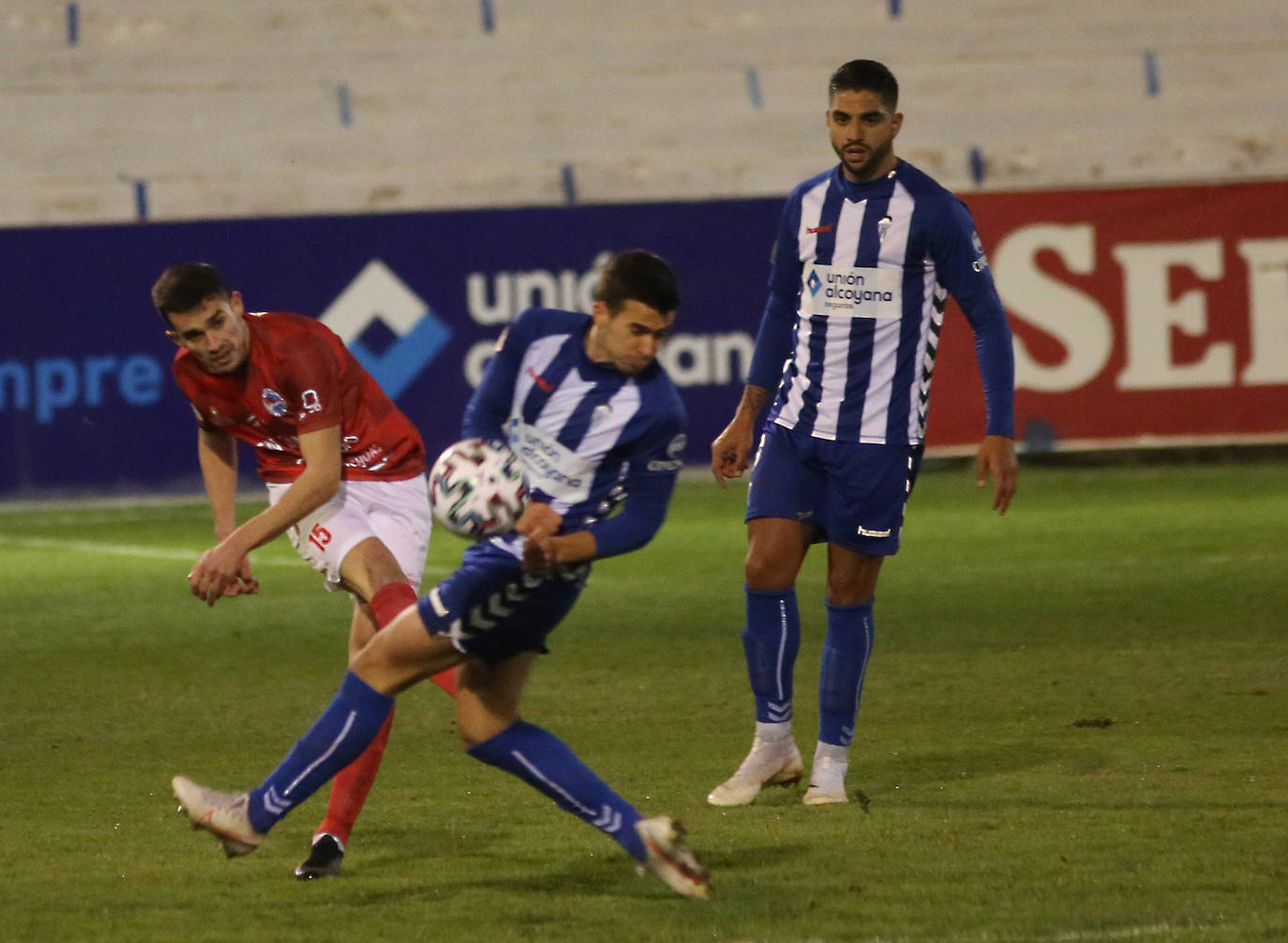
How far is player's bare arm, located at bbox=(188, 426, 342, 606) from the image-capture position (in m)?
4.52

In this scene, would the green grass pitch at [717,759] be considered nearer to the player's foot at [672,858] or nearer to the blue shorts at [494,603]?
the player's foot at [672,858]

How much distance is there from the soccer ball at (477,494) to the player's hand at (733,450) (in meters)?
1.47

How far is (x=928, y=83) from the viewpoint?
1781 cm

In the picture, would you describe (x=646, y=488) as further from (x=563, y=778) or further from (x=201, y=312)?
(x=201, y=312)

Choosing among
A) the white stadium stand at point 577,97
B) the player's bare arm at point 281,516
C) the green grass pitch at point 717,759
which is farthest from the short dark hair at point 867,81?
the white stadium stand at point 577,97

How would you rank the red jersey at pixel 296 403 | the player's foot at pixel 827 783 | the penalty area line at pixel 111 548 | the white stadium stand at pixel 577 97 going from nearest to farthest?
the red jersey at pixel 296 403 → the player's foot at pixel 827 783 → the penalty area line at pixel 111 548 → the white stadium stand at pixel 577 97

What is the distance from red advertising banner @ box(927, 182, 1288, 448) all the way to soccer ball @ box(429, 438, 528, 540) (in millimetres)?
10080

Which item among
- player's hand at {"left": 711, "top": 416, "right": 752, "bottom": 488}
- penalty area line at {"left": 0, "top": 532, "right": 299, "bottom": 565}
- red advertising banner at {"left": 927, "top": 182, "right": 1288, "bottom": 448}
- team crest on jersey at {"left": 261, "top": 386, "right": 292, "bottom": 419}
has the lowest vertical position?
penalty area line at {"left": 0, "top": 532, "right": 299, "bottom": 565}

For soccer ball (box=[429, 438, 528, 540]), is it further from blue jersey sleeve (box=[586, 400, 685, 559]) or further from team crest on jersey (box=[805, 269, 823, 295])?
team crest on jersey (box=[805, 269, 823, 295])

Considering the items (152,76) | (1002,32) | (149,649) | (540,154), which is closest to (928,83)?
(1002,32)

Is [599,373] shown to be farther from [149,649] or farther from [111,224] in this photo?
[111,224]

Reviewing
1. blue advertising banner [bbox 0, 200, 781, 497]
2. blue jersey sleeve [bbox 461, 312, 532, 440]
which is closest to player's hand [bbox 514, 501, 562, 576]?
blue jersey sleeve [bbox 461, 312, 532, 440]

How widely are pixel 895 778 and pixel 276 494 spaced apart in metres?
1.88

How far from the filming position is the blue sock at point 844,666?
17.6 ft
